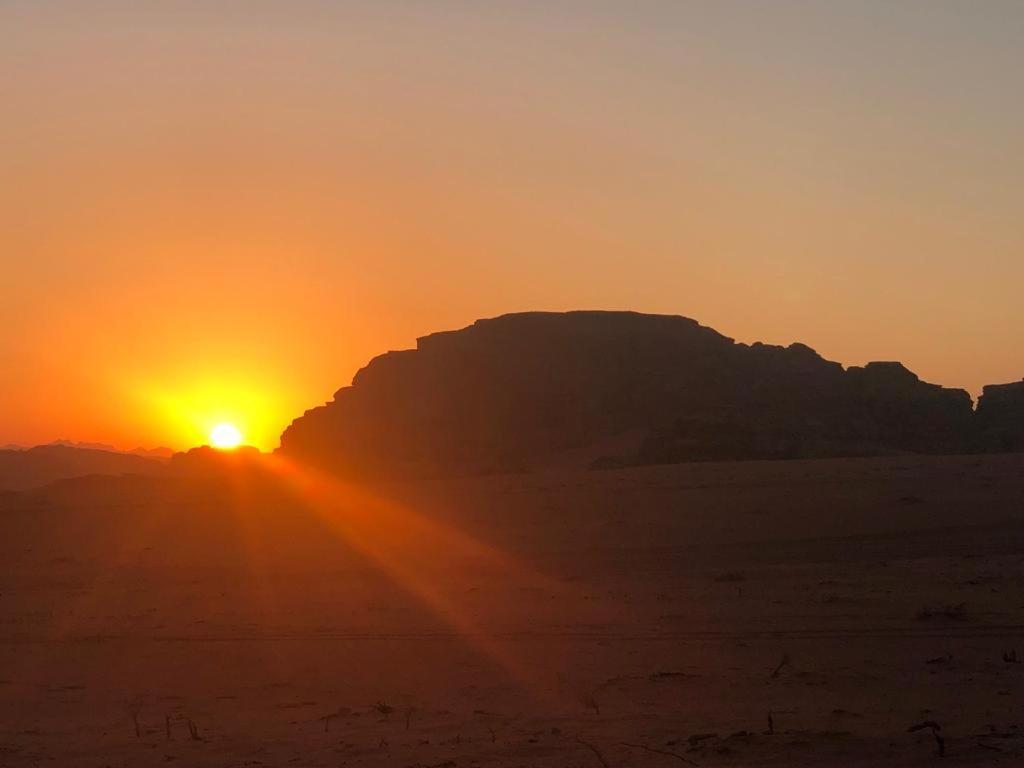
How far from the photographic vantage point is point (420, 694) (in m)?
9.80

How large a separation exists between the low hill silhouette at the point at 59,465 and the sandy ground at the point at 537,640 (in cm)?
5238

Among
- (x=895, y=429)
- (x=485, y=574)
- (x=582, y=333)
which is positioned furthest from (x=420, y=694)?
(x=582, y=333)

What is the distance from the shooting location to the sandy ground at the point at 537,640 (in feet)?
26.0

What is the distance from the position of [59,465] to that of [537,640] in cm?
7975

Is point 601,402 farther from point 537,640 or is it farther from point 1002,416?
point 537,640

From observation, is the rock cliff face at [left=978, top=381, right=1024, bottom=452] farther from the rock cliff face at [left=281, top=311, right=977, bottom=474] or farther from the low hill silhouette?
the low hill silhouette

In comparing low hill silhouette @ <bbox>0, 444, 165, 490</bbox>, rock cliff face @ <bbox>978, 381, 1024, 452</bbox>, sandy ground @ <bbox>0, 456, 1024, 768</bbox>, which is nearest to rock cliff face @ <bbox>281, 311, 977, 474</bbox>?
rock cliff face @ <bbox>978, 381, 1024, 452</bbox>

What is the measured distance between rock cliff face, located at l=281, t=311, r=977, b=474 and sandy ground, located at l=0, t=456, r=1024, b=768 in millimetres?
24425

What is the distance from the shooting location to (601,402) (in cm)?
6644

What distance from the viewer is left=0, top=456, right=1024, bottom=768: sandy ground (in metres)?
7.94

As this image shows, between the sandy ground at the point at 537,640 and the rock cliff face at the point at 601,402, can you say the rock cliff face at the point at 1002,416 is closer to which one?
the rock cliff face at the point at 601,402

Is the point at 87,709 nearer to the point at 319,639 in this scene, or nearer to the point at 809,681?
the point at 319,639

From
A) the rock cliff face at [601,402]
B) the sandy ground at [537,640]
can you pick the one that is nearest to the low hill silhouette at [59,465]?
the rock cliff face at [601,402]

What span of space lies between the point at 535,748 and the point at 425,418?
5972 cm
